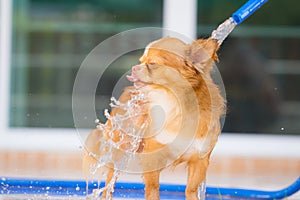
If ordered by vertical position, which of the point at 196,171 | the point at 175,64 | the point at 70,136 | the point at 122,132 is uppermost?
the point at 175,64

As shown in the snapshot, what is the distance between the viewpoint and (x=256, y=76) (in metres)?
6.55

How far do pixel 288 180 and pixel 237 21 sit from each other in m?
3.21

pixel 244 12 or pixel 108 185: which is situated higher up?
pixel 244 12

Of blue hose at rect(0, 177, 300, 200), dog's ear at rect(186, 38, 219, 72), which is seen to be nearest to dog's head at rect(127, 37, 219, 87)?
dog's ear at rect(186, 38, 219, 72)

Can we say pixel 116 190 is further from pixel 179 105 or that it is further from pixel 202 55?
pixel 202 55

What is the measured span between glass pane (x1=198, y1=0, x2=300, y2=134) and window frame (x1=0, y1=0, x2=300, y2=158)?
0.39ft

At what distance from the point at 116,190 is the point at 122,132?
845mm

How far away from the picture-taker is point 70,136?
21.2 feet

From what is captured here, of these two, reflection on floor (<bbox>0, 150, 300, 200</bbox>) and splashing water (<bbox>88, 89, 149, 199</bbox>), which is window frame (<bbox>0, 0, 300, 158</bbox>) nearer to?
reflection on floor (<bbox>0, 150, 300, 200</bbox>)

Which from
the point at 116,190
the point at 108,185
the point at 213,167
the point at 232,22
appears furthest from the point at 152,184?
the point at 213,167

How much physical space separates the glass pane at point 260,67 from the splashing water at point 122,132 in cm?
331

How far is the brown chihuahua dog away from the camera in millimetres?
2795

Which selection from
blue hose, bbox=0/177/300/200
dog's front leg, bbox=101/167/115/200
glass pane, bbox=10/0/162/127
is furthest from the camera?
glass pane, bbox=10/0/162/127

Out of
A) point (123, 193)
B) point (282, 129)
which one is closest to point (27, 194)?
point (123, 193)
